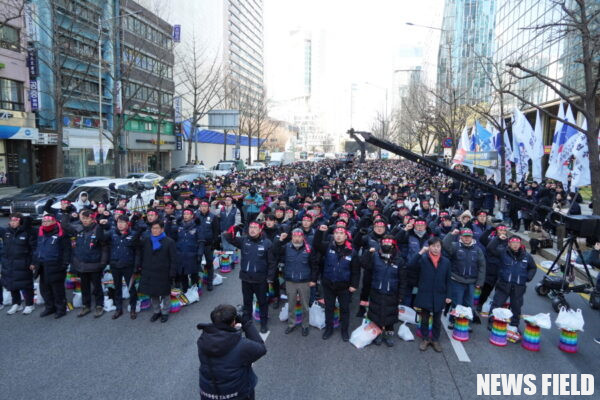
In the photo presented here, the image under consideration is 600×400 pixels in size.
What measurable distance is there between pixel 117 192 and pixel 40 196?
282cm

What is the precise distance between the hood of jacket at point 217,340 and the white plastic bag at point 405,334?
3.52 meters

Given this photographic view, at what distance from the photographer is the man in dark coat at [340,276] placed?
555cm

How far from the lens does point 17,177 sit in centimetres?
2511

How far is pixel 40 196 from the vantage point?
14047 mm

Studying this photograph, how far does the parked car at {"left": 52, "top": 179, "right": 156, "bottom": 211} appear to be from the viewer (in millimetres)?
13297

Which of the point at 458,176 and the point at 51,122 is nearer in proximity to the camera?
the point at 458,176

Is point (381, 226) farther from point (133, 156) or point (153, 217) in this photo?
point (133, 156)

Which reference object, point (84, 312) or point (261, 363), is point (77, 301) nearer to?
point (84, 312)

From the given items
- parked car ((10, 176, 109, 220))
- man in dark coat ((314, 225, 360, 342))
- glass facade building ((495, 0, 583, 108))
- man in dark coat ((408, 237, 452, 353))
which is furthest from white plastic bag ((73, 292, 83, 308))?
glass facade building ((495, 0, 583, 108))

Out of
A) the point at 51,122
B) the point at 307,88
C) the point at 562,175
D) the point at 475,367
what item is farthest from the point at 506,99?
the point at 307,88

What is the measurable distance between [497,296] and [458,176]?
1960 mm

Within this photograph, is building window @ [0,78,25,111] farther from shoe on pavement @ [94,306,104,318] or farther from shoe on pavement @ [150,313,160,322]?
shoe on pavement @ [150,313,160,322]

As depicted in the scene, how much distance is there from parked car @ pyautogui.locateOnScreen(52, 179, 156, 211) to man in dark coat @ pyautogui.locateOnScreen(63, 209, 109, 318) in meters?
7.17

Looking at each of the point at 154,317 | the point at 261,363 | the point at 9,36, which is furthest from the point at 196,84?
the point at 261,363
